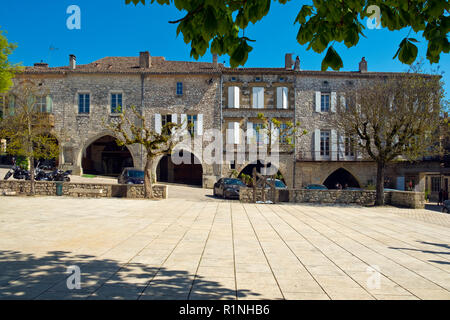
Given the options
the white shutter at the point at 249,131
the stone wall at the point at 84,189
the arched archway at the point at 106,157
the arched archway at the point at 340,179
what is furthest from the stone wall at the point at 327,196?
the arched archway at the point at 106,157

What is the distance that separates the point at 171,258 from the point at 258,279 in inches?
65.3

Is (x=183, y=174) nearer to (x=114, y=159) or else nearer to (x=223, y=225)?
(x=114, y=159)

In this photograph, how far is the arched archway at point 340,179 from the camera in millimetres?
29297

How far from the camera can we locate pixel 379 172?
15820 millimetres

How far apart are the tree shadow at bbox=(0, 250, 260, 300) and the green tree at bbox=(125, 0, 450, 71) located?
8.82 feet

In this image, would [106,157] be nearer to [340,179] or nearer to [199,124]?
[199,124]

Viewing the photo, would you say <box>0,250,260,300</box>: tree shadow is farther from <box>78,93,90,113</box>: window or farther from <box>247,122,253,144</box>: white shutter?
<box>78,93,90,113</box>: window

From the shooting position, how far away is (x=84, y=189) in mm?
15758

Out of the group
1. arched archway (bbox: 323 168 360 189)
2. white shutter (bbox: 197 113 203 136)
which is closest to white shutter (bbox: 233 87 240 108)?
white shutter (bbox: 197 113 203 136)

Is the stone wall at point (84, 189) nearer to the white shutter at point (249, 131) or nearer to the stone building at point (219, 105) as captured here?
the stone building at point (219, 105)

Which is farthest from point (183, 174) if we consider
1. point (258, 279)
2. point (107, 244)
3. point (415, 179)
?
point (258, 279)

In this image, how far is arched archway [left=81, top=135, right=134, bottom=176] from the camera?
30484 millimetres

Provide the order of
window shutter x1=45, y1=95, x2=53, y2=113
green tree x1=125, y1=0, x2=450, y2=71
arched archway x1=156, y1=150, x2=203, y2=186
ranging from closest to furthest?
green tree x1=125, y1=0, x2=450, y2=71
window shutter x1=45, y1=95, x2=53, y2=113
arched archway x1=156, y1=150, x2=203, y2=186

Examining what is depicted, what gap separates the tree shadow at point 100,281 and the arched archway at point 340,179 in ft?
90.3
